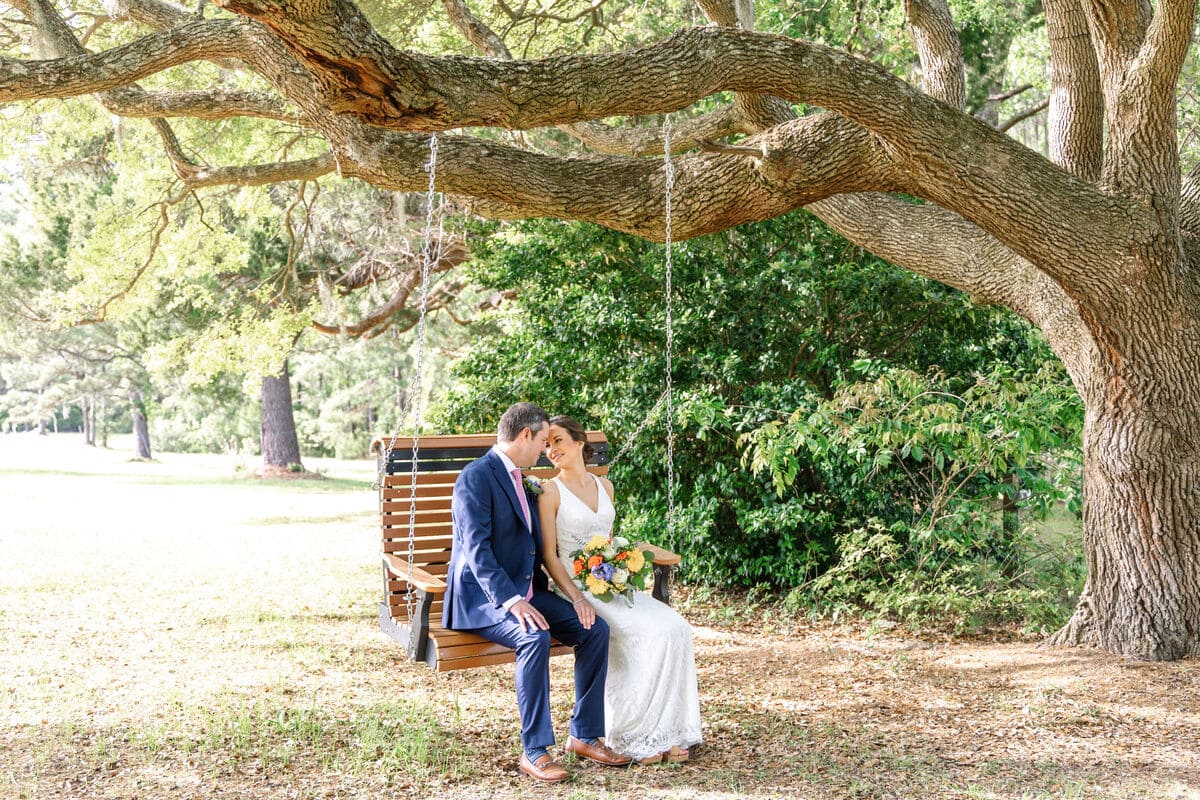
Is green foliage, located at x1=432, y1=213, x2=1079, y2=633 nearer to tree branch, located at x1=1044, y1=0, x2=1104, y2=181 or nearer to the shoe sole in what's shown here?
tree branch, located at x1=1044, y1=0, x2=1104, y2=181

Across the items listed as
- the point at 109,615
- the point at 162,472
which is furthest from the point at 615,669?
the point at 162,472

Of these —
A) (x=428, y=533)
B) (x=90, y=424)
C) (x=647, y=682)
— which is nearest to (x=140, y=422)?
(x=90, y=424)

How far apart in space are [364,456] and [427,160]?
3631cm

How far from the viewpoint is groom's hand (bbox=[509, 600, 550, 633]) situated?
15.0ft

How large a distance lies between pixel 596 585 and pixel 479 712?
1.39 meters

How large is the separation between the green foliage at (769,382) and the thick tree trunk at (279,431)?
18.1m

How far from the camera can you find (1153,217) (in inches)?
236

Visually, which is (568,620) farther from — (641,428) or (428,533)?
(641,428)

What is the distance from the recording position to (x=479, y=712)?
18.7ft

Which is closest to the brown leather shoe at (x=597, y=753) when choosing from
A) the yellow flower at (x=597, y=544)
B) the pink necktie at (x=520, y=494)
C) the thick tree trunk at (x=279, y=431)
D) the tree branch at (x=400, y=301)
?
the yellow flower at (x=597, y=544)

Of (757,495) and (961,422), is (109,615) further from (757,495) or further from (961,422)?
(961,422)

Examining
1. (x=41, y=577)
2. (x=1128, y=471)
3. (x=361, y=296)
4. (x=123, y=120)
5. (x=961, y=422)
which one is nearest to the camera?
(x=1128, y=471)

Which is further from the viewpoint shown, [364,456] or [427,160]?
[364,456]

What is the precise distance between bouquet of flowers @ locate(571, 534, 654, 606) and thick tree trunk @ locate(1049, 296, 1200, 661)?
328 centimetres
